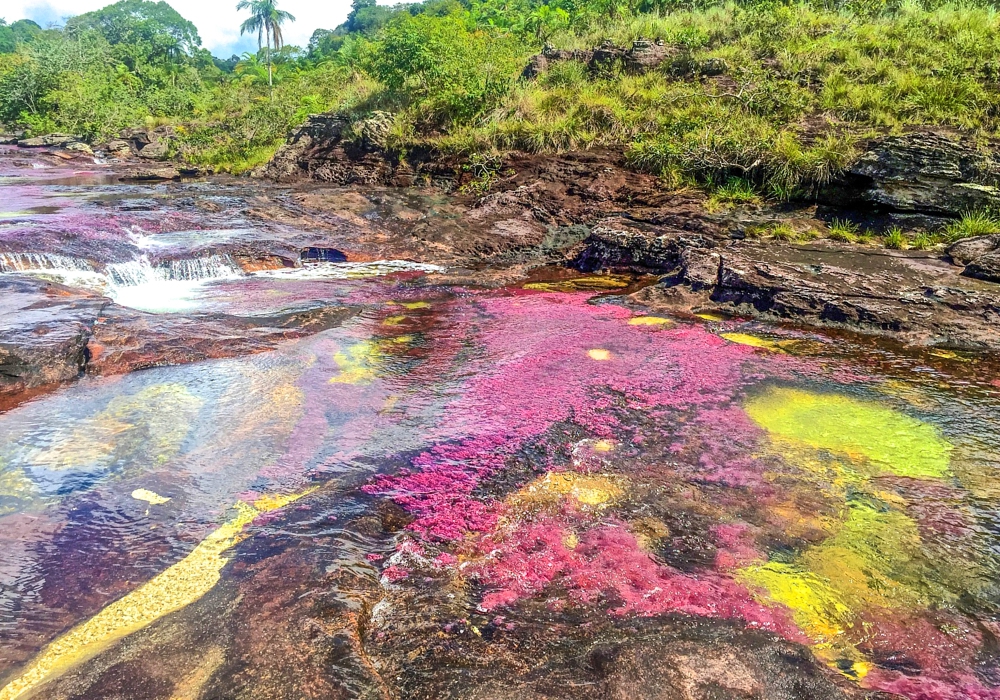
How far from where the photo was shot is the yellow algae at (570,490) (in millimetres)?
4574

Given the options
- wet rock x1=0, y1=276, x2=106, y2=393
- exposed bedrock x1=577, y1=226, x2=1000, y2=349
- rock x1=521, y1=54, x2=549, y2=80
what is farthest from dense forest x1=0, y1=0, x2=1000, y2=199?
wet rock x1=0, y1=276, x2=106, y2=393

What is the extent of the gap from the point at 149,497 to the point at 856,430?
589 centimetres

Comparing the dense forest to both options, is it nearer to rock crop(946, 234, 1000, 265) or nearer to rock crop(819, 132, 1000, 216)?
rock crop(819, 132, 1000, 216)

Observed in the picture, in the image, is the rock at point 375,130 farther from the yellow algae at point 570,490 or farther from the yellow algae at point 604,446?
the yellow algae at point 570,490

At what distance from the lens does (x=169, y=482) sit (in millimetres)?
4727

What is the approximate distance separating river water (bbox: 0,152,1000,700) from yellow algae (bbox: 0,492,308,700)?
2 centimetres

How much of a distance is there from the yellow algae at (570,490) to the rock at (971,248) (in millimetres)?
7421

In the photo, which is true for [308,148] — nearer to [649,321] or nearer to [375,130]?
[375,130]

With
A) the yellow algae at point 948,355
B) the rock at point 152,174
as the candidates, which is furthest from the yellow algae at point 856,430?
the rock at point 152,174

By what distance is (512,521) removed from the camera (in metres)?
4.34

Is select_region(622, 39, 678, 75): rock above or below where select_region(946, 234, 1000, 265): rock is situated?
above

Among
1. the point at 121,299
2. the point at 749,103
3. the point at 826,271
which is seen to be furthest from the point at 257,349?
the point at 749,103

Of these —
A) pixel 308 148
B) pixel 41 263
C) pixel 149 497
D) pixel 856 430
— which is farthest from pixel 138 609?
pixel 308 148

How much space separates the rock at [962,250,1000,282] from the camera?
8.30m
